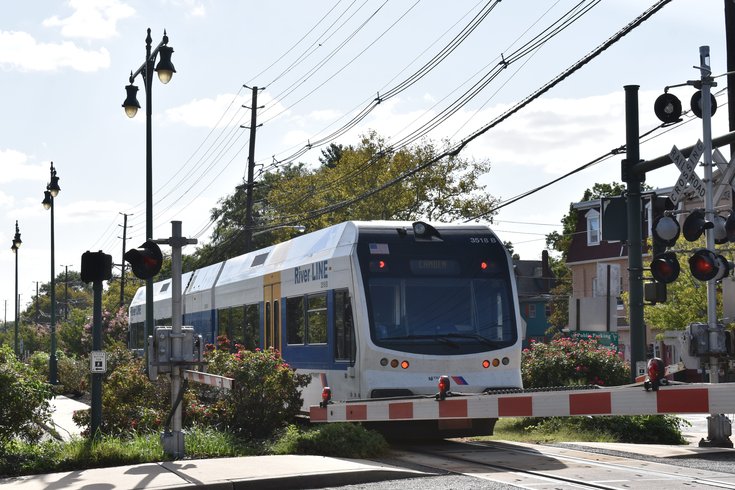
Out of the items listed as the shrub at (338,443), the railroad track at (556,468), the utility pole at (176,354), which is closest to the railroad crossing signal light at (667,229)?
the railroad track at (556,468)

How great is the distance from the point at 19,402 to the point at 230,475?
11.2 ft

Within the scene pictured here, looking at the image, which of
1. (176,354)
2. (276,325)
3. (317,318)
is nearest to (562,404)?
(176,354)

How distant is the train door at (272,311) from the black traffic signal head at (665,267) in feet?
22.1

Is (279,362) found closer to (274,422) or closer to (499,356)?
(274,422)

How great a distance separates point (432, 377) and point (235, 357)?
10.4 ft

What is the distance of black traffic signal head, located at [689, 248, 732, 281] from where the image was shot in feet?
57.0

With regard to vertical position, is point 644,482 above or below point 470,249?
below

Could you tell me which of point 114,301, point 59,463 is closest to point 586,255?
point 114,301

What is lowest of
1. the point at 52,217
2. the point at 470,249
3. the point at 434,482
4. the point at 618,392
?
the point at 434,482

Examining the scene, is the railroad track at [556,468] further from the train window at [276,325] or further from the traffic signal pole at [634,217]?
the train window at [276,325]

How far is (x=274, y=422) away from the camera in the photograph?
17172 millimetres

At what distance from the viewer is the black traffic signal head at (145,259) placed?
14.7m

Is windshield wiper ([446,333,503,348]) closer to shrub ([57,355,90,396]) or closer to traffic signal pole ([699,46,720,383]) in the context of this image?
traffic signal pole ([699,46,720,383])

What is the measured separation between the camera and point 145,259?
1477 centimetres
